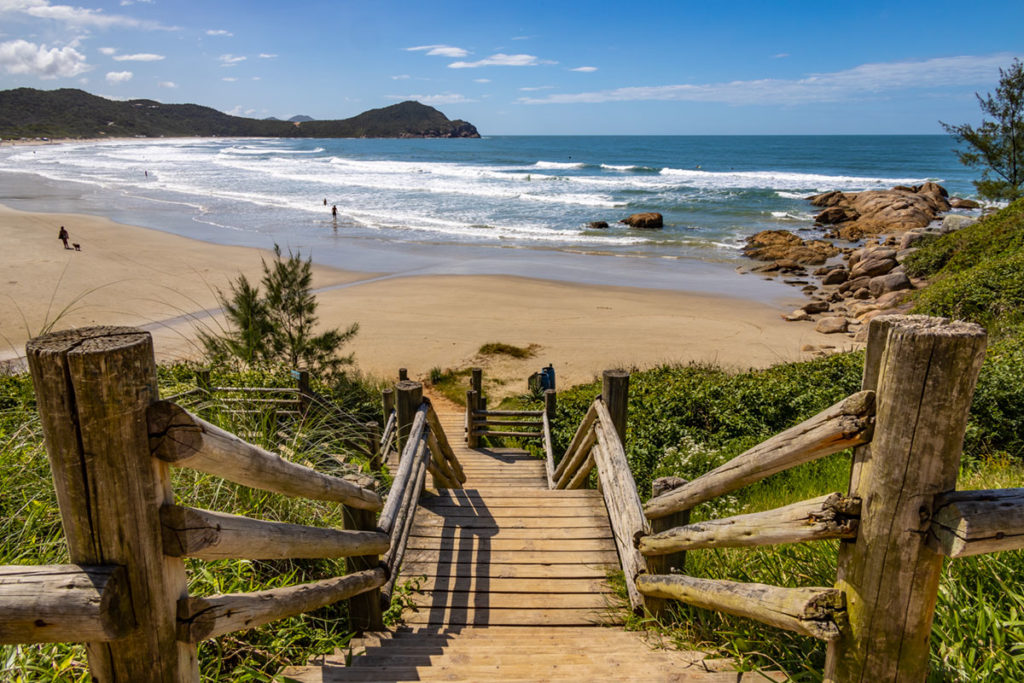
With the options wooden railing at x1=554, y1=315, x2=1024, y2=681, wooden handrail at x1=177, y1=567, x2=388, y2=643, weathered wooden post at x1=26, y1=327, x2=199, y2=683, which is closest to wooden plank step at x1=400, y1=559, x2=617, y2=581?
wooden handrail at x1=177, y1=567, x2=388, y2=643

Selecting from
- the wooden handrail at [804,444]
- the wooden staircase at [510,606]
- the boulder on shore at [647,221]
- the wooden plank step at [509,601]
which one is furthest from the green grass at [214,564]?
the boulder on shore at [647,221]

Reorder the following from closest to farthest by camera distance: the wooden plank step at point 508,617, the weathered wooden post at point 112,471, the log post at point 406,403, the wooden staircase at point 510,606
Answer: the weathered wooden post at point 112,471 < the wooden staircase at point 510,606 < the wooden plank step at point 508,617 < the log post at point 406,403

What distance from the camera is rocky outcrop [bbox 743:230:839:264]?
30.8m

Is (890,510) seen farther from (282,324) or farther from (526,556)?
(282,324)

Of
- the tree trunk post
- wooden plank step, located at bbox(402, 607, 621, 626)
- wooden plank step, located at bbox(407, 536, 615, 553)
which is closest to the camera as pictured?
wooden plank step, located at bbox(402, 607, 621, 626)

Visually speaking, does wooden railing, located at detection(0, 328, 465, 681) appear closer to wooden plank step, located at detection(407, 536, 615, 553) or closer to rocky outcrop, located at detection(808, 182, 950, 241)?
wooden plank step, located at detection(407, 536, 615, 553)

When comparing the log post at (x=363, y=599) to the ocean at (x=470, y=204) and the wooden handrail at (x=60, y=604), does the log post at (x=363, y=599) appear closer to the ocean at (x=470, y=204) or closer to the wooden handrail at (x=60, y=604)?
the wooden handrail at (x=60, y=604)

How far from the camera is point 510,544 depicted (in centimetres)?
497

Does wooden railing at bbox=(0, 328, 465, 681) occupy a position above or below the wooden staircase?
above

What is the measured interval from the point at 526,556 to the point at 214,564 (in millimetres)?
2316

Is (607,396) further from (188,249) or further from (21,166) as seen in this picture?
(21,166)

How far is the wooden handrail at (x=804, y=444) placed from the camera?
1.97 m

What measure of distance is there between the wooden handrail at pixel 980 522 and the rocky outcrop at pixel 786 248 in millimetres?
30803

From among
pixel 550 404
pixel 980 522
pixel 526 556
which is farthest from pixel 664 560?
pixel 550 404
